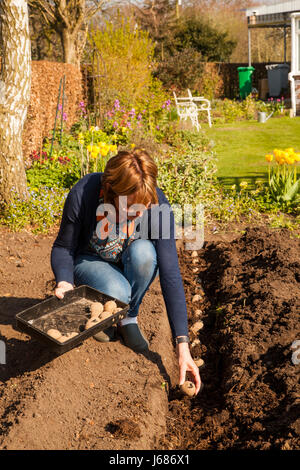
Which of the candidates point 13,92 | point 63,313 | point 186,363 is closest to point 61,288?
point 63,313

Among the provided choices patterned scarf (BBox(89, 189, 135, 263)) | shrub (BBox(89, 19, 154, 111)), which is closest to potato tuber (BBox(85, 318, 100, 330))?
patterned scarf (BBox(89, 189, 135, 263))

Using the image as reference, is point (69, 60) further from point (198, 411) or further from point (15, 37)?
point (198, 411)

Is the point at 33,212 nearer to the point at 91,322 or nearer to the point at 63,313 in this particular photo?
the point at 63,313

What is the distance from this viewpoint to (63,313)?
8.41 ft

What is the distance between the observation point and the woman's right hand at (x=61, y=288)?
2.46 metres

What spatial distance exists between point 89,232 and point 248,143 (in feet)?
23.1

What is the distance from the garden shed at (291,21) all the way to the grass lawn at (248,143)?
1.01 m

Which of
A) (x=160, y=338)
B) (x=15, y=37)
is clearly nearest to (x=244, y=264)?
(x=160, y=338)

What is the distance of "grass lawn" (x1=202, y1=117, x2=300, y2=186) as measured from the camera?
695 cm

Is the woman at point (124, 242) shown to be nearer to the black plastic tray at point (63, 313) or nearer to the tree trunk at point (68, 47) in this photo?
the black plastic tray at point (63, 313)

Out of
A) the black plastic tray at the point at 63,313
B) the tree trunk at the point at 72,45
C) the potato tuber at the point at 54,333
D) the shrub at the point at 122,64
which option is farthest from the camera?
the tree trunk at the point at 72,45

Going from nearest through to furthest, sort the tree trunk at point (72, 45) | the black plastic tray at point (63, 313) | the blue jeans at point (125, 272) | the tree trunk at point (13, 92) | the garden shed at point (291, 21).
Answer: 1. the black plastic tray at point (63, 313)
2. the blue jeans at point (125, 272)
3. the tree trunk at point (13, 92)
4. the tree trunk at point (72, 45)
5. the garden shed at point (291, 21)

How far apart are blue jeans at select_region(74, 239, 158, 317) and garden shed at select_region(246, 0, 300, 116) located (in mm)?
10853

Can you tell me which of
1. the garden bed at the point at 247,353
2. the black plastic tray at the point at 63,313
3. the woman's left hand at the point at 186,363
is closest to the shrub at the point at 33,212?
the garden bed at the point at 247,353
